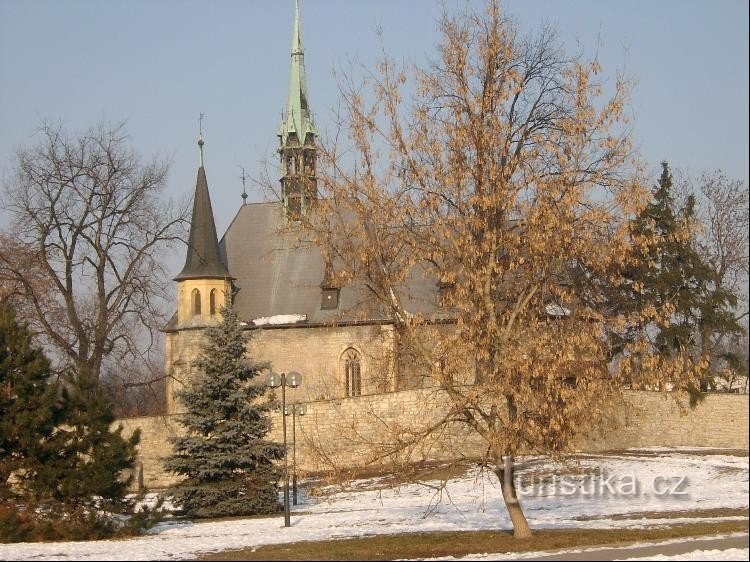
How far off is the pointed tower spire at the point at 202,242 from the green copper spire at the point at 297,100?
Result: 14.7 feet

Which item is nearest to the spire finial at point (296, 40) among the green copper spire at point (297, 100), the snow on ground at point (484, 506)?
the green copper spire at point (297, 100)

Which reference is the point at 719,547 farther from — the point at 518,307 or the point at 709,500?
the point at 709,500

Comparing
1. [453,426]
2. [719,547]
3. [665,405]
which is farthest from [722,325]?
[719,547]

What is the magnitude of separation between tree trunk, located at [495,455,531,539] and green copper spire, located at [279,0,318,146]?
27.2 meters

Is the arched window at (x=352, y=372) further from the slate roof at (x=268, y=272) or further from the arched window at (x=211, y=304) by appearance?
the arched window at (x=211, y=304)

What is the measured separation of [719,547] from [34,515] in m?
11.7

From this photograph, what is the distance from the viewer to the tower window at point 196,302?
126 feet

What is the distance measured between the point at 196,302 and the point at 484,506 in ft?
61.5

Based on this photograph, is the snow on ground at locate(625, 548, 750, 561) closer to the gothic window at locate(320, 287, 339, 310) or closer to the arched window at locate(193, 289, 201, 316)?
the gothic window at locate(320, 287, 339, 310)

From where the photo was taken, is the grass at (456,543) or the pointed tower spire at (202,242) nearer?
the grass at (456,543)

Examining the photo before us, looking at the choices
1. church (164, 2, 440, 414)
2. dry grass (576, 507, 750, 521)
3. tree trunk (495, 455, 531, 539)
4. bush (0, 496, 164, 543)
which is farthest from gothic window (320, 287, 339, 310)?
tree trunk (495, 455, 531, 539)

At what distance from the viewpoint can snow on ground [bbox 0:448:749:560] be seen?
1705 cm

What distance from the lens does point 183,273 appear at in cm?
3866

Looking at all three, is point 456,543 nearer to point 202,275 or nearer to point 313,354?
point 313,354
